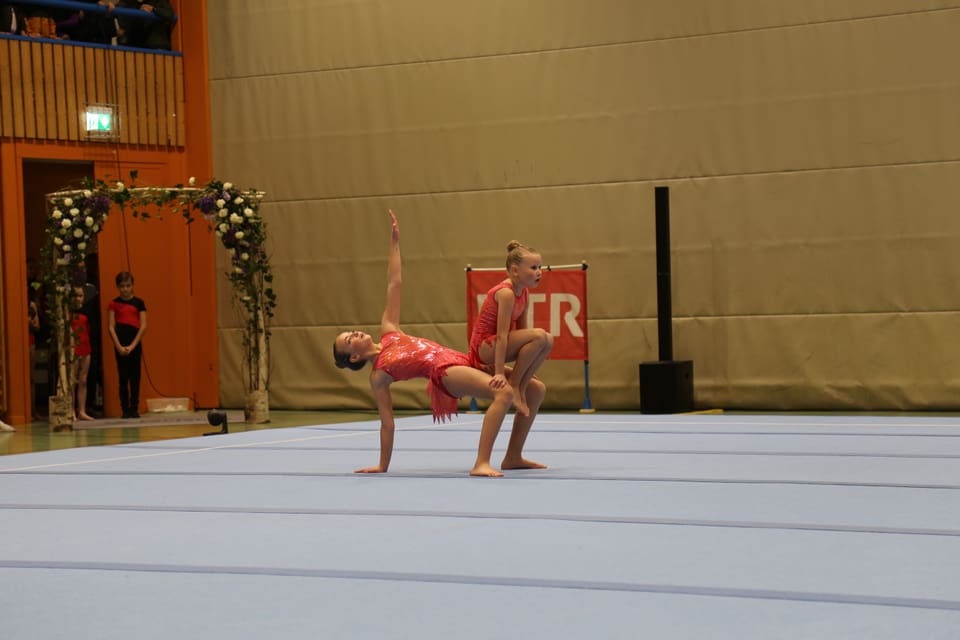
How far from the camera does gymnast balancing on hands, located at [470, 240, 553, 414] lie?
529 centimetres

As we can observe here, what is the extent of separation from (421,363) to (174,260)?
660cm

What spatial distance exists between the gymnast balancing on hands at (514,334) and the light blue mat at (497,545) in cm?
44

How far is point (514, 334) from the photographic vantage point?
539cm

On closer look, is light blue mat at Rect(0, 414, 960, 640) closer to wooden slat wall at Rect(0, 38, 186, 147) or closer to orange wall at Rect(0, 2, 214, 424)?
orange wall at Rect(0, 2, 214, 424)

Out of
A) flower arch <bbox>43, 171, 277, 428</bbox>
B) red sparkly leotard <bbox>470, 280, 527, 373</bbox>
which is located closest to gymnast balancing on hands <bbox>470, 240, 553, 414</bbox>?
red sparkly leotard <bbox>470, 280, 527, 373</bbox>

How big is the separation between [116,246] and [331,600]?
A: 8775 millimetres

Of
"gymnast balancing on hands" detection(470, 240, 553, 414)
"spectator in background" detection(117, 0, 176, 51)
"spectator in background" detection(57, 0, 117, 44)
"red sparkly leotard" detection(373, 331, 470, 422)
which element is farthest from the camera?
"spectator in background" detection(117, 0, 176, 51)

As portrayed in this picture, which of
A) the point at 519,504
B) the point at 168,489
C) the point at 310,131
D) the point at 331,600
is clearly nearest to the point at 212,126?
the point at 310,131

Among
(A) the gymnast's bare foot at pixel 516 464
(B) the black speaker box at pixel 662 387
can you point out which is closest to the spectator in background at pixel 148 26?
(B) the black speaker box at pixel 662 387

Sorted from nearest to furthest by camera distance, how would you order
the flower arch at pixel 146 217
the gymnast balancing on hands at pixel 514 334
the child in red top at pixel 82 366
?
the gymnast balancing on hands at pixel 514 334, the flower arch at pixel 146 217, the child in red top at pixel 82 366

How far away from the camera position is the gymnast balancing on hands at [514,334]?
5289mm

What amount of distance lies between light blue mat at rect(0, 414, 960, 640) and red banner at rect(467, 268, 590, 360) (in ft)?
9.87

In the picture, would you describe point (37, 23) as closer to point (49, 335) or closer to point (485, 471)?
point (49, 335)

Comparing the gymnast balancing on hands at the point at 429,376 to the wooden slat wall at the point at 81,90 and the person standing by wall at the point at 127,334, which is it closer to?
the person standing by wall at the point at 127,334
